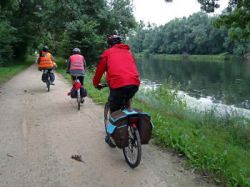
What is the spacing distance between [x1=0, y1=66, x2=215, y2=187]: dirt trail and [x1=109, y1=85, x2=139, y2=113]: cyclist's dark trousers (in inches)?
33.9

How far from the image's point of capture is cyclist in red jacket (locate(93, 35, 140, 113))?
5.23 metres

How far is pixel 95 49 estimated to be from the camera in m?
28.1

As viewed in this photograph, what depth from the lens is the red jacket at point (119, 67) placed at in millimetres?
5219

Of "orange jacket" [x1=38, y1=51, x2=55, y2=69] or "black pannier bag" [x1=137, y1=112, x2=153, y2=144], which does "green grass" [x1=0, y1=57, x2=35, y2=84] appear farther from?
"black pannier bag" [x1=137, y1=112, x2=153, y2=144]

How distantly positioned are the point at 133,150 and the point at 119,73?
121 centimetres

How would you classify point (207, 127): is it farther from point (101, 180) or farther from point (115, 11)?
point (115, 11)

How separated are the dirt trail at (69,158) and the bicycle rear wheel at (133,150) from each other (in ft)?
0.37

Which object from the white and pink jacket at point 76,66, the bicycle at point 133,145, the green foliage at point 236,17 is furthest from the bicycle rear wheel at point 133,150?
the green foliage at point 236,17

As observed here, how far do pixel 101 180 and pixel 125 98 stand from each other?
1412 mm

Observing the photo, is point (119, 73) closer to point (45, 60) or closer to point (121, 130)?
point (121, 130)

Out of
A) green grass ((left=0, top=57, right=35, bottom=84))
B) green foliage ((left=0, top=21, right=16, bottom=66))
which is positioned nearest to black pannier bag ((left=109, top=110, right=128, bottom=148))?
green grass ((left=0, top=57, right=35, bottom=84))

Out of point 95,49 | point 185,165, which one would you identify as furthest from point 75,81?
point 95,49

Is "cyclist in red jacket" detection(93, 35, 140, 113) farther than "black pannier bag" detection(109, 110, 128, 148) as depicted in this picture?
Yes

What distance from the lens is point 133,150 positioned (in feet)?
17.1
